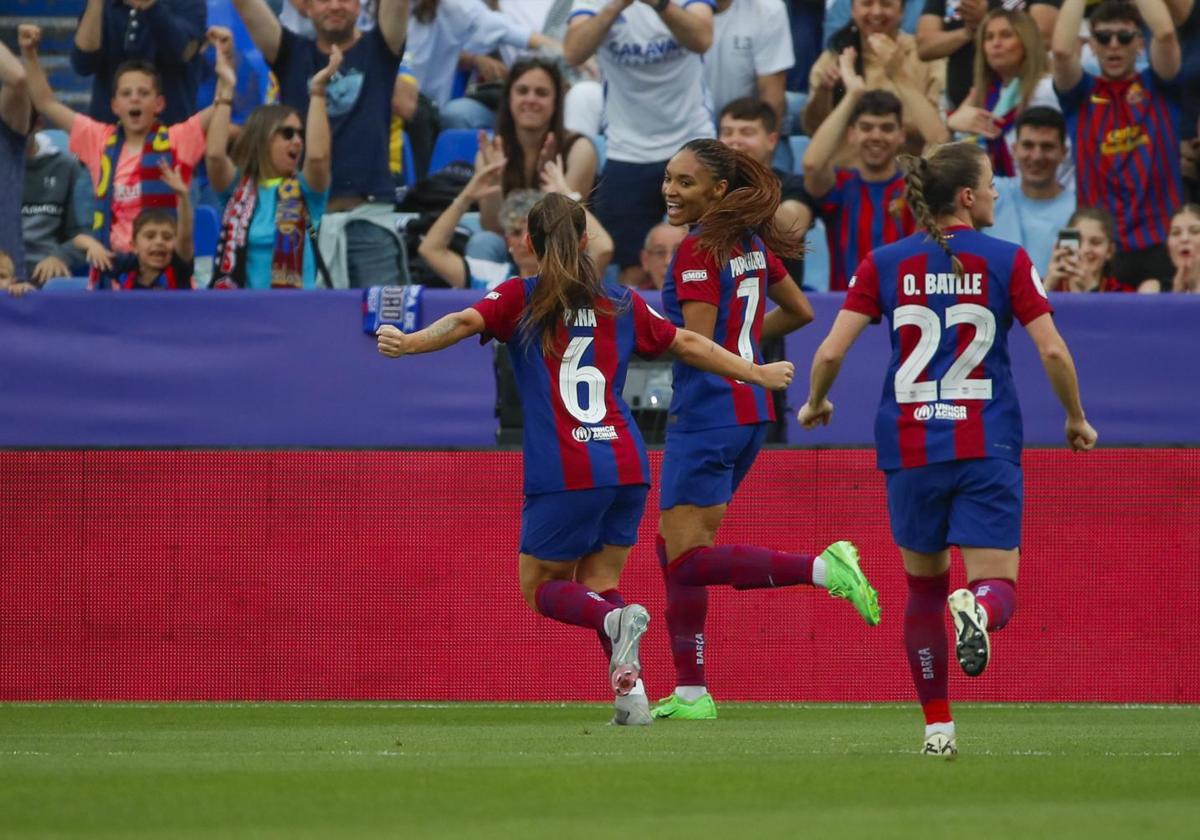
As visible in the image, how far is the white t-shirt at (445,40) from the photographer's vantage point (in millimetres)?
14469

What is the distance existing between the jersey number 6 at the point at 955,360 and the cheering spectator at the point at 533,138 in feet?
19.4

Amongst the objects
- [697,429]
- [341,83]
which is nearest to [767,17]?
[341,83]

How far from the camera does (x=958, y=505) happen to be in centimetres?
686

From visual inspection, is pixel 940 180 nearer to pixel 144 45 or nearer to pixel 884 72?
pixel 884 72

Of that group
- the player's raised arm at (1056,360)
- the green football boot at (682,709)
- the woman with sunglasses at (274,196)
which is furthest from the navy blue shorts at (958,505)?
the woman with sunglasses at (274,196)

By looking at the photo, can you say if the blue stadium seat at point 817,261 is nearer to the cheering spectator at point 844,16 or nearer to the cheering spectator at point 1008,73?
the cheering spectator at point 1008,73

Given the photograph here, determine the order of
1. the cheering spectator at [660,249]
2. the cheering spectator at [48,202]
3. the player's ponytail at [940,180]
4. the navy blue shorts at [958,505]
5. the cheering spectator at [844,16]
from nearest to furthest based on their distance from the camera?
the navy blue shorts at [958,505], the player's ponytail at [940,180], the cheering spectator at [660,249], the cheering spectator at [48,202], the cheering spectator at [844,16]

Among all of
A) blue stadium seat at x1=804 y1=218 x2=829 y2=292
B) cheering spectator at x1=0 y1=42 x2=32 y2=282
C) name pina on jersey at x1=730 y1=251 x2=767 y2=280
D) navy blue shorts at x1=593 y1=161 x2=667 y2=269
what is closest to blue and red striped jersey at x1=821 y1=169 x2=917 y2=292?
blue stadium seat at x1=804 y1=218 x2=829 y2=292

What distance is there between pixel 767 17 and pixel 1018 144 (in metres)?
1.90

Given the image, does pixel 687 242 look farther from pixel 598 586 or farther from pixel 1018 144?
pixel 1018 144

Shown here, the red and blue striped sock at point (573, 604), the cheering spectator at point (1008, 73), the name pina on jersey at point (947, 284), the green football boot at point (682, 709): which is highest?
the cheering spectator at point (1008, 73)

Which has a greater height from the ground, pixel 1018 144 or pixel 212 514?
pixel 1018 144

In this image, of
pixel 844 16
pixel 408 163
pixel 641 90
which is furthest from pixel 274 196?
pixel 844 16

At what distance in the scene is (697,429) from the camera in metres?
8.58
